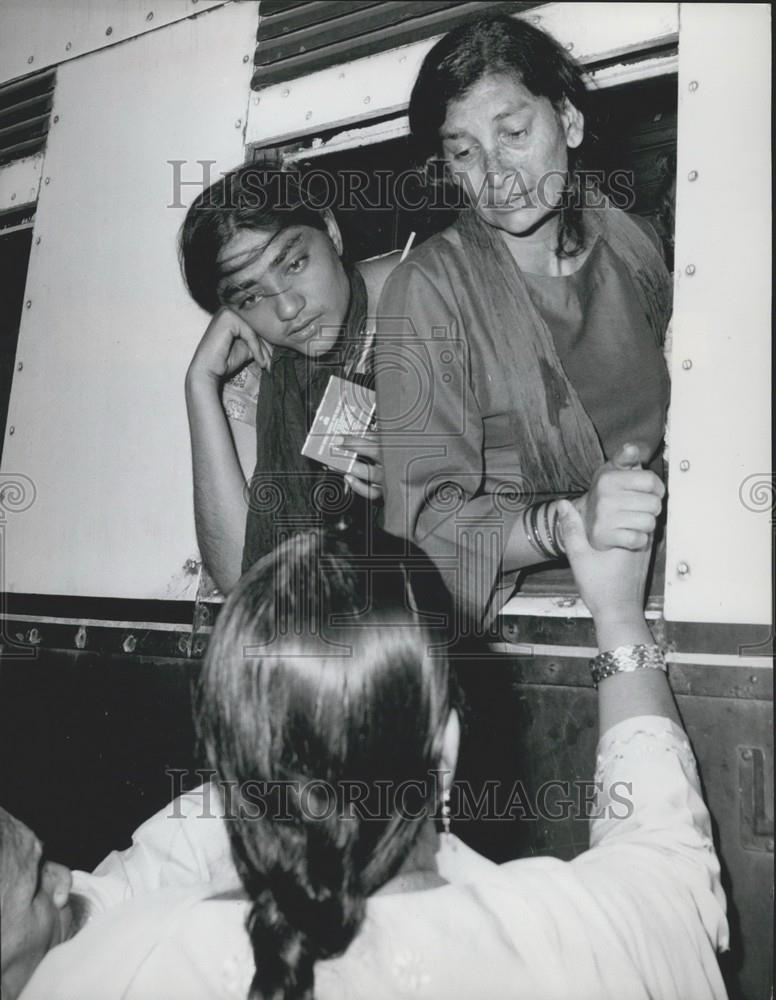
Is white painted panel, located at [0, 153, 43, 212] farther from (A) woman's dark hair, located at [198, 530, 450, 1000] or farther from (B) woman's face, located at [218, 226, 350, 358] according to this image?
(A) woman's dark hair, located at [198, 530, 450, 1000]

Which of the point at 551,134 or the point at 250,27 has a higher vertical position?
the point at 250,27

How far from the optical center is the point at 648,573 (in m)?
0.97

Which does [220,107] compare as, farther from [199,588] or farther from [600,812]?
[600,812]

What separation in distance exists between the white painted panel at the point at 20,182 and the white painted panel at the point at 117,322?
0.06 meters

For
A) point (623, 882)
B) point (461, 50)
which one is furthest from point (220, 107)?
point (623, 882)

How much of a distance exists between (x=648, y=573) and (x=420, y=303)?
462mm

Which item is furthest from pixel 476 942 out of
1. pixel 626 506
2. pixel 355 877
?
pixel 626 506

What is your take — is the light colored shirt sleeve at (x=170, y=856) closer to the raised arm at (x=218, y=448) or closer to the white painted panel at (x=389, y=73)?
the raised arm at (x=218, y=448)

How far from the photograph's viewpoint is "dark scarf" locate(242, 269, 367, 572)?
48.4 inches

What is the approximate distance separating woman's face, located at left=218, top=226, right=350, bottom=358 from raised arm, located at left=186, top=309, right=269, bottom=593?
74 millimetres

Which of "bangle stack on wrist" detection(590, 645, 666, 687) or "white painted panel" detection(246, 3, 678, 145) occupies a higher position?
"white painted panel" detection(246, 3, 678, 145)

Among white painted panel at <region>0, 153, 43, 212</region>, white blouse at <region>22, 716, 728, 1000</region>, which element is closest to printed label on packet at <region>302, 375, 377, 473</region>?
white blouse at <region>22, 716, 728, 1000</region>

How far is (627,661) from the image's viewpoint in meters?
0.84

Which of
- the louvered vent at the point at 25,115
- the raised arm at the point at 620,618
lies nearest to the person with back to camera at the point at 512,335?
the raised arm at the point at 620,618
